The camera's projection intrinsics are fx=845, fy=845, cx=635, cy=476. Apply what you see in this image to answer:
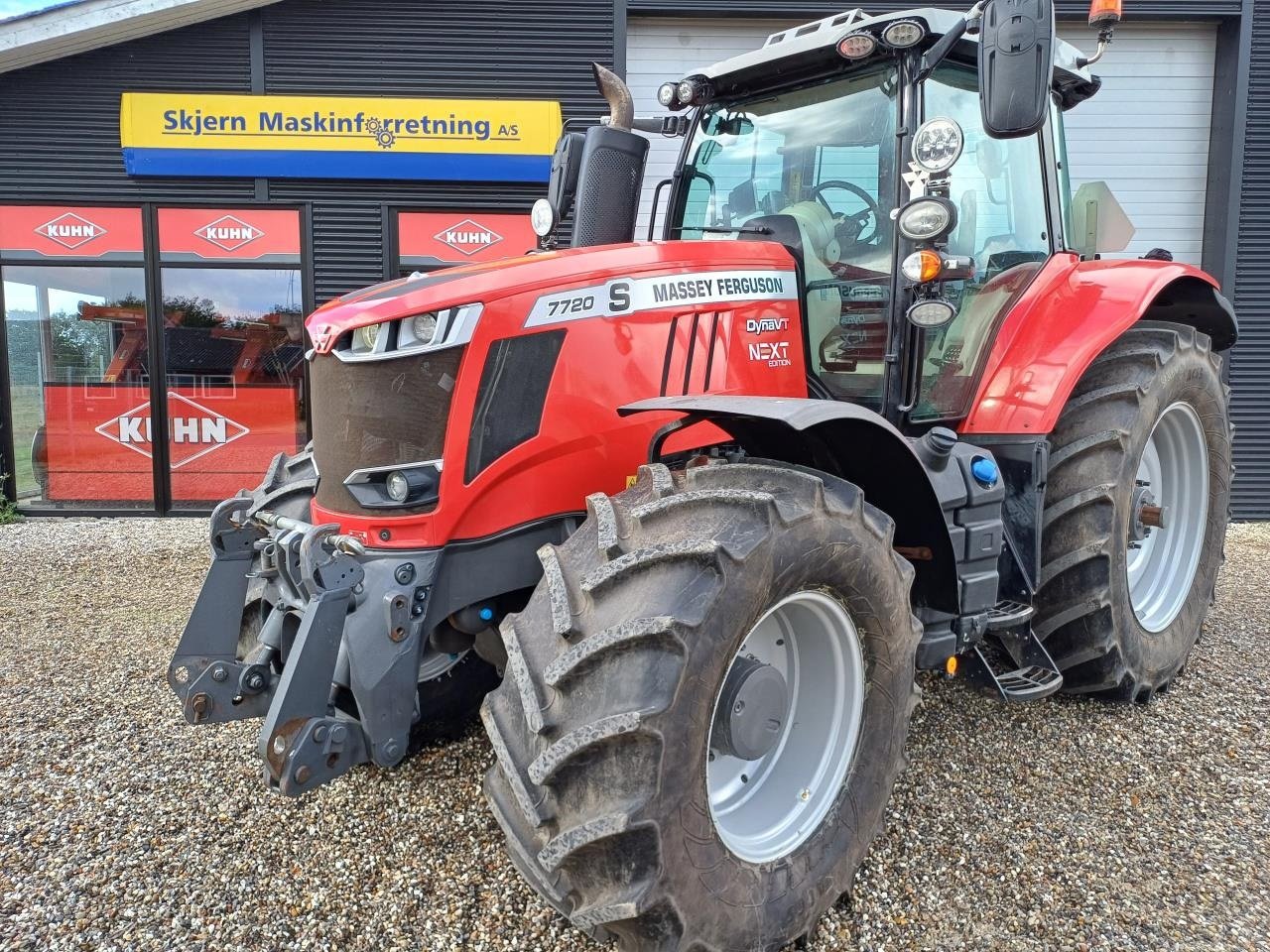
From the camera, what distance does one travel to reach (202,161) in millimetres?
7117

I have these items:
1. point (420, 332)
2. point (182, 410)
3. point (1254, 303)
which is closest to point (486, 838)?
point (420, 332)

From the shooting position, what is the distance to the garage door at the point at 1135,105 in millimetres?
7348

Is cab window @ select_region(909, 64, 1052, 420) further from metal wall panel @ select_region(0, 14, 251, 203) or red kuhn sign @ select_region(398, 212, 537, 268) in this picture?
metal wall panel @ select_region(0, 14, 251, 203)

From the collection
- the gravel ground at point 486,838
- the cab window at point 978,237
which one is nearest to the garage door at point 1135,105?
the cab window at point 978,237

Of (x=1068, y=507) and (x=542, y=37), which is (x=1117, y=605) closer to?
(x=1068, y=507)

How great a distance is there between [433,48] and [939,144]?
602cm

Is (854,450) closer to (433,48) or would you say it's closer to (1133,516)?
(1133,516)

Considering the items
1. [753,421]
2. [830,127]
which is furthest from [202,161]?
[753,421]

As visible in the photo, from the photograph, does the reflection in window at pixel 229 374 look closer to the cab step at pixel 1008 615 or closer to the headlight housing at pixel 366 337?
the headlight housing at pixel 366 337

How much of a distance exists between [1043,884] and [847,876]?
0.60 metres

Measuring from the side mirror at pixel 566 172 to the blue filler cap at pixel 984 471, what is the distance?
1686 mm

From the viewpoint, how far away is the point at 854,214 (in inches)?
111

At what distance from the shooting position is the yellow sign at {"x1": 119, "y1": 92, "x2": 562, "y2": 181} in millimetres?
7082

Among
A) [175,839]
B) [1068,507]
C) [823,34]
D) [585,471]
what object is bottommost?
[175,839]
